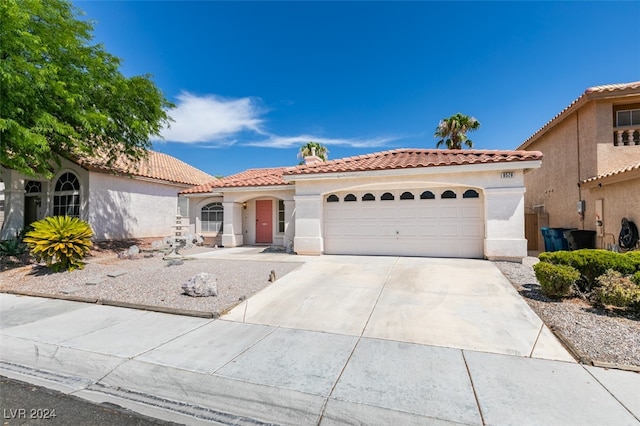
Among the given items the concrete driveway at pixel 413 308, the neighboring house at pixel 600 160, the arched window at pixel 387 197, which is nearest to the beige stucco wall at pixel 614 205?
the neighboring house at pixel 600 160

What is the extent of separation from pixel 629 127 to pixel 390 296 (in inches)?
473

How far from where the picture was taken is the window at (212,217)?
1714 cm

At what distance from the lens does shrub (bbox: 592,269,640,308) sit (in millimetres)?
5250

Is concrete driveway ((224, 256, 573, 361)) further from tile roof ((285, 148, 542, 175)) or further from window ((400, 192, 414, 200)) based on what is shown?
tile roof ((285, 148, 542, 175))

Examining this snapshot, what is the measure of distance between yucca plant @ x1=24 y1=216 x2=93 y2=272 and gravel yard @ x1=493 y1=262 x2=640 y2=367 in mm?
12439

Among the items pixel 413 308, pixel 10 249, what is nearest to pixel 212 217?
pixel 10 249

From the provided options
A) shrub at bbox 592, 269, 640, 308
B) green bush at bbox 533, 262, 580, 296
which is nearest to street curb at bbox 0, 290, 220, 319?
green bush at bbox 533, 262, 580, 296

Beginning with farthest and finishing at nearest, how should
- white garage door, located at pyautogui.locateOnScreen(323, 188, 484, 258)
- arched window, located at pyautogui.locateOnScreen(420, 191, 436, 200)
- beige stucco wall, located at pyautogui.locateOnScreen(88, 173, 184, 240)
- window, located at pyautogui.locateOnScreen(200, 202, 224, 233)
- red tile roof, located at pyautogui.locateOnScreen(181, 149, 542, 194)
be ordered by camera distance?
window, located at pyautogui.locateOnScreen(200, 202, 224, 233) → beige stucco wall, located at pyautogui.locateOnScreen(88, 173, 184, 240) → arched window, located at pyautogui.locateOnScreen(420, 191, 436, 200) → white garage door, located at pyautogui.locateOnScreen(323, 188, 484, 258) → red tile roof, located at pyautogui.locateOnScreen(181, 149, 542, 194)

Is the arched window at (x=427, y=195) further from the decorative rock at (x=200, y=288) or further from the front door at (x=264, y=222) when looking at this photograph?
the decorative rock at (x=200, y=288)

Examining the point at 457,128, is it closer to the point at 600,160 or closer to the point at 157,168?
the point at 600,160

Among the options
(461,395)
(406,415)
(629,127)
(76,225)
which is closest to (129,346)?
(406,415)

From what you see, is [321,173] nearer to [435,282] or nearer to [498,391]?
[435,282]

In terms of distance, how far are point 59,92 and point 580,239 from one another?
62.5ft

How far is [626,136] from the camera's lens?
11.5 m
